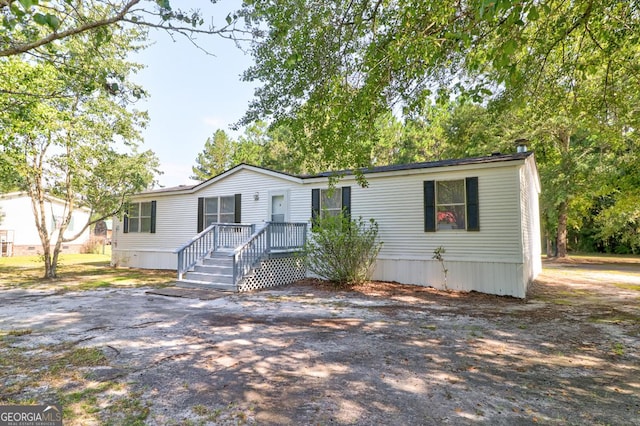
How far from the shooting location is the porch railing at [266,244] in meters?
9.20

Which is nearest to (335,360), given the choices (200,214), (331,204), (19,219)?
(331,204)

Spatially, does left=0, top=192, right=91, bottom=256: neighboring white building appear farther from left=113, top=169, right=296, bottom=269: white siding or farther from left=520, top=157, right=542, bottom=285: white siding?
left=520, top=157, right=542, bottom=285: white siding

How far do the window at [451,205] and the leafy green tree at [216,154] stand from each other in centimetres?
2886

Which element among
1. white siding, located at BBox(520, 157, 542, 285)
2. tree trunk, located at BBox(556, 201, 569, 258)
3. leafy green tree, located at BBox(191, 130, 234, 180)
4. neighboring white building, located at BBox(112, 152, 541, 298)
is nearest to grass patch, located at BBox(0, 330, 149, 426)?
neighboring white building, located at BBox(112, 152, 541, 298)

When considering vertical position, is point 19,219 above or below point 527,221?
above

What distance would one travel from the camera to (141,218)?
15258 mm

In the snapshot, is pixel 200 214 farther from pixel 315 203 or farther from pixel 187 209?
pixel 315 203

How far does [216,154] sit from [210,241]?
2701cm

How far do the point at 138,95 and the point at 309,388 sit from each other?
4.30 meters

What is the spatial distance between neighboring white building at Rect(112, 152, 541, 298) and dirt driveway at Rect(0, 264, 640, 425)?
4.73ft

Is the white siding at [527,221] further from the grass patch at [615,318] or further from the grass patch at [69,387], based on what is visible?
the grass patch at [69,387]

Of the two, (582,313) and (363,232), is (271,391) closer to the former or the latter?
(582,313)

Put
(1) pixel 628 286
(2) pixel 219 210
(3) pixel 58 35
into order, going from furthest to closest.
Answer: (2) pixel 219 210, (1) pixel 628 286, (3) pixel 58 35

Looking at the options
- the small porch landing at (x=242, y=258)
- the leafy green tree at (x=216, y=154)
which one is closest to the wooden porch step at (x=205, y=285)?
the small porch landing at (x=242, y=258)
